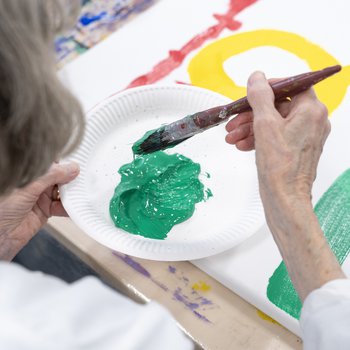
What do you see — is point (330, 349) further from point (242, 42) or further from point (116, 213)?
point (242, 42)

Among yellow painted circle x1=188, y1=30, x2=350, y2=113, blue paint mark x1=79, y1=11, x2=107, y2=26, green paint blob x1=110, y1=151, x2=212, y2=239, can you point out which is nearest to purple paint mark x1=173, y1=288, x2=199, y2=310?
green paint blob x1=110, y1=151, x2=212, y2=239

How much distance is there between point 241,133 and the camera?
0.84 meters

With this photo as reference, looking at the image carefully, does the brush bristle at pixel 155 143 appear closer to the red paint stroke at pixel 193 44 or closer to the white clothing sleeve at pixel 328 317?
the red paint stroke at pixel 193 44

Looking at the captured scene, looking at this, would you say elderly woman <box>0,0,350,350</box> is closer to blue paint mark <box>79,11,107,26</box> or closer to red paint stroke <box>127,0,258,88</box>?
red paint stroke <box>127,0,258,88</box>

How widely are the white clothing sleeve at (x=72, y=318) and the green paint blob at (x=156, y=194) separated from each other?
1.14 ft

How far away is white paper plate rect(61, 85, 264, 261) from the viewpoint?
799mm

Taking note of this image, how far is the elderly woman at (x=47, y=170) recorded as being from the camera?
0.42 metres

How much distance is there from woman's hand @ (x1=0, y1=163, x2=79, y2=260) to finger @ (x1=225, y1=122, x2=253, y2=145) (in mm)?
314

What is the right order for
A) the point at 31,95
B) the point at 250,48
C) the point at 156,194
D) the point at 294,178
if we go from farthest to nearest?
the point at 250,48, the point at 156,194, the point at 294,178, the point at 31,95

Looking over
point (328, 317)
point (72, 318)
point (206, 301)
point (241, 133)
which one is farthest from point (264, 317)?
point (72, 318)

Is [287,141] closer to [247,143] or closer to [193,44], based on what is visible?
[247,143]

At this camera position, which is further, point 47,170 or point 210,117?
point 210,117

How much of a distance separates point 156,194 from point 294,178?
1.01ft

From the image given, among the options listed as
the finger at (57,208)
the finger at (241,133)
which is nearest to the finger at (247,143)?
the finger at (241,133)
